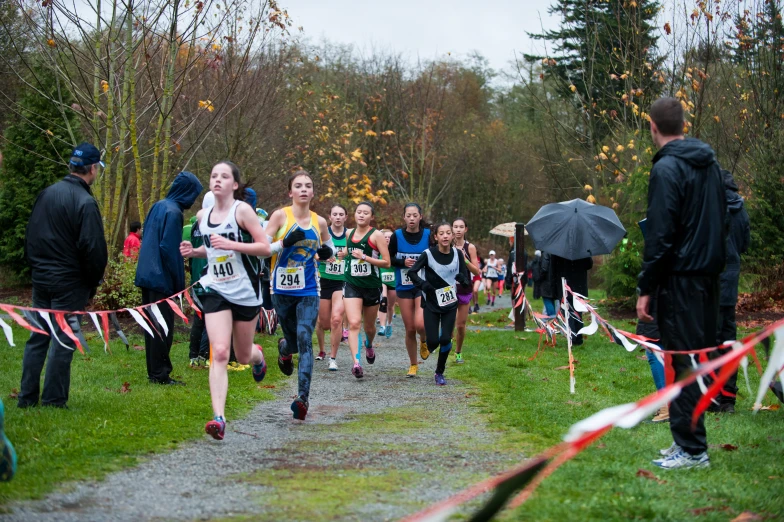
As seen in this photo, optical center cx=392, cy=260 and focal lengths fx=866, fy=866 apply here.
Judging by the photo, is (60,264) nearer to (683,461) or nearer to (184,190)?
(184,190)

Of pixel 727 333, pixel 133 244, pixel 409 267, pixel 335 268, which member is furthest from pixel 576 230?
pixel 133 244

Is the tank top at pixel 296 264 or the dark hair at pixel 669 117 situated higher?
the dark hair at pixel 669 117

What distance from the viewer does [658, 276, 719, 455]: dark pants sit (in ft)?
17.8

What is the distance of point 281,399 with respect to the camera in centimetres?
870

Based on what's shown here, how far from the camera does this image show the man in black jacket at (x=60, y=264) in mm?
7141

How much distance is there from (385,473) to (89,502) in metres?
1.73

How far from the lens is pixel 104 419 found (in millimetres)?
6785

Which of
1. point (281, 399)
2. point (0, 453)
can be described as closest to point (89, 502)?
point (0, 453)

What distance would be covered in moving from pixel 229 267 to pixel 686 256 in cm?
319

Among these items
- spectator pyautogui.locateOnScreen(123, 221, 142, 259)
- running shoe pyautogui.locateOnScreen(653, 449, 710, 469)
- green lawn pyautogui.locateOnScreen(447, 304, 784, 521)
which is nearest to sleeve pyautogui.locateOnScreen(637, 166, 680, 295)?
running shoe pyautogui.locateOnScreen(653, 449, 710, 469)

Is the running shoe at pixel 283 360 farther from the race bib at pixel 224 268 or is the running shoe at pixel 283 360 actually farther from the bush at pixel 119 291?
the bush at pixel 119 291

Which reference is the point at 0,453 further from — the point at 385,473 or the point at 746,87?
the point at 746,87

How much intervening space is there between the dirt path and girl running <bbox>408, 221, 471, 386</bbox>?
1.49m

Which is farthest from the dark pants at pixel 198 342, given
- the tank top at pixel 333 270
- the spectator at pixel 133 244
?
the spectator at pixel 133 244
